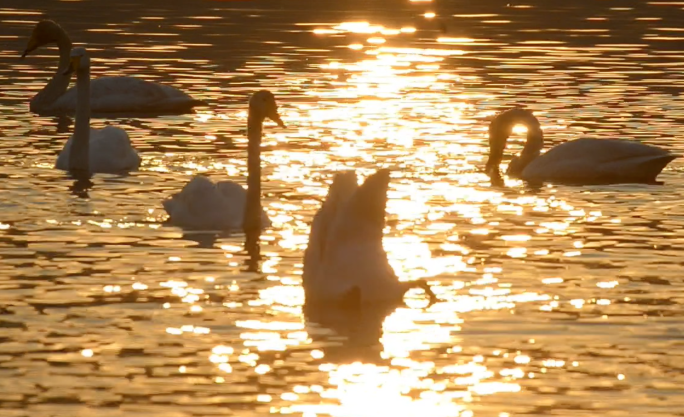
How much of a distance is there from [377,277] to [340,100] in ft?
57.1

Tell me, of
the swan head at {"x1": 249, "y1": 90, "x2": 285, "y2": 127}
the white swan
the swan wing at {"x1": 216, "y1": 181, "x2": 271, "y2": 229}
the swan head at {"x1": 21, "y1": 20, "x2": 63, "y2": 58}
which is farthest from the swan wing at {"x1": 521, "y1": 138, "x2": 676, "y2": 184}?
the swan head at {"x1": 21, "y1": 20, "x2": 63, "y2": 58}

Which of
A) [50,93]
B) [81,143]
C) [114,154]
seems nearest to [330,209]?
[114,154]

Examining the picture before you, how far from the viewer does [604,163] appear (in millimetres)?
22812

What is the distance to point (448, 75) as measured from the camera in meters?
36.7

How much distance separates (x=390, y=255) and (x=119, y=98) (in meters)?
14.4

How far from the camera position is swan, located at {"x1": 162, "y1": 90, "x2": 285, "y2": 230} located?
742 inches

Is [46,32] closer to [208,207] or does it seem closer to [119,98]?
[119,98]

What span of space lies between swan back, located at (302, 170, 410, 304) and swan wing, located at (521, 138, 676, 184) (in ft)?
28.2

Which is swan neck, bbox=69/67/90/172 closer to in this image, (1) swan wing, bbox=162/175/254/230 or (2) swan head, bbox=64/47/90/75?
(2) swan head, bbox=64/47/90/75

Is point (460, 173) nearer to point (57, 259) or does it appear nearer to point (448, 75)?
point (57, 259)

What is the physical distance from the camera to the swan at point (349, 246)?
47.0 ft

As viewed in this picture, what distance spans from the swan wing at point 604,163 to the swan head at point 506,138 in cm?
108

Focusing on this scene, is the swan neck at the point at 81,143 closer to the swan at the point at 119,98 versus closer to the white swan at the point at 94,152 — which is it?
the white swan at the point at 94,152

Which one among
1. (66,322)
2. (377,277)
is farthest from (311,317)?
(66,322)
